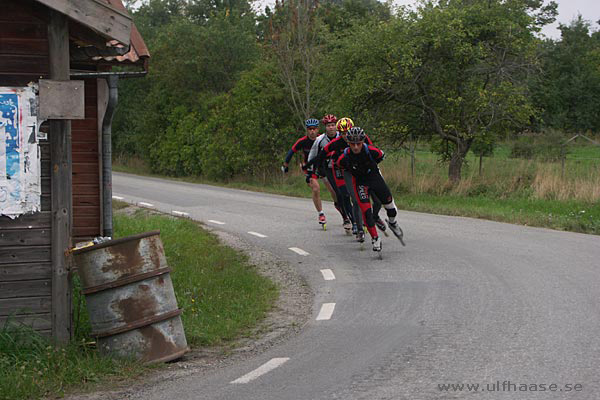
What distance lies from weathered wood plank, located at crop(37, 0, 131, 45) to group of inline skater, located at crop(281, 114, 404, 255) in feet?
16.0

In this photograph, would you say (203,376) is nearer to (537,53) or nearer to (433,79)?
(433,79)

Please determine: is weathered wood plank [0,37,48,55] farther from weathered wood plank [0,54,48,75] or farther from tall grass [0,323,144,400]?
tall grass [0,323,144,400]

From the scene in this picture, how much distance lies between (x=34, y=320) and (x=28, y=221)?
834 millimetres

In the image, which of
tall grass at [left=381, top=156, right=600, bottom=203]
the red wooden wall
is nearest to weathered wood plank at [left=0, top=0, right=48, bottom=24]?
the red wooden wall

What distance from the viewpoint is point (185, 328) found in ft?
24.8

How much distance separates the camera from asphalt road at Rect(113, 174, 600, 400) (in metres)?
5.76

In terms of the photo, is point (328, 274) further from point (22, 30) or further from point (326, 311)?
point (22, 30)

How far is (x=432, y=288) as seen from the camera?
9242 mm

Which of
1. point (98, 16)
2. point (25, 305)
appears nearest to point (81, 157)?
point (25, 305)

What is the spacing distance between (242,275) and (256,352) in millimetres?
3457

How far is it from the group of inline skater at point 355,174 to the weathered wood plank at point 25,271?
527 centimetres

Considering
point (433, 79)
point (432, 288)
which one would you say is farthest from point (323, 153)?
point (433, 79)

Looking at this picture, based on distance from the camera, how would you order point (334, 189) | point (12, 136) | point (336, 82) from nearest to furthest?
1. point (12, 136)
2. point (334, 189)
3. point (336, 82)

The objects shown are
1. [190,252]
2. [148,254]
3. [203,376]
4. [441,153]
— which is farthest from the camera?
[441,153]
